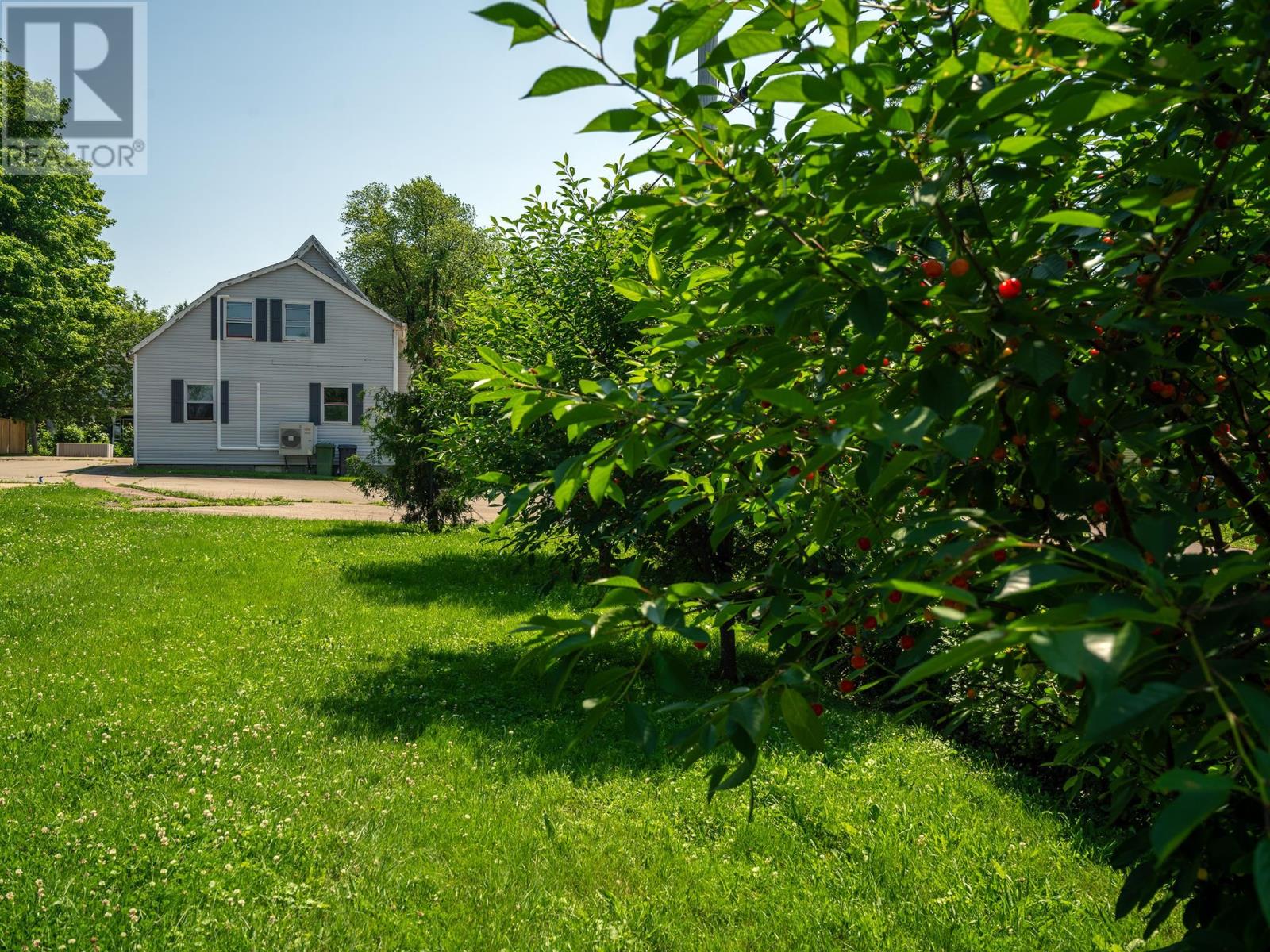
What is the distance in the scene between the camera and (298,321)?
30.0m

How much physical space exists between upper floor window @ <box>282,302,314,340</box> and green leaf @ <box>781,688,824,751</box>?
30981 millimetres

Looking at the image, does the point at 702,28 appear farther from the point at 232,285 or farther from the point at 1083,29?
the point at 232,285

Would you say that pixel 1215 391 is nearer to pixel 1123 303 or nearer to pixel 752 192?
pixel 1123 303

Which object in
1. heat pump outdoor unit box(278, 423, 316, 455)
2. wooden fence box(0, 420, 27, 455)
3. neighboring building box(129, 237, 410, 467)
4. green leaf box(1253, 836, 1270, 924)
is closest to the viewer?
green leaf box(1253, 836, 1270, 924)

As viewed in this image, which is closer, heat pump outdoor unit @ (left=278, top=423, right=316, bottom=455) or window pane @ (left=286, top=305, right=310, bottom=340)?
heat pump outdoor unit @ (left=278, top=423, right=316, bottom=455)

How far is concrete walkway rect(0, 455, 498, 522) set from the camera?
Answer: 1825 cm

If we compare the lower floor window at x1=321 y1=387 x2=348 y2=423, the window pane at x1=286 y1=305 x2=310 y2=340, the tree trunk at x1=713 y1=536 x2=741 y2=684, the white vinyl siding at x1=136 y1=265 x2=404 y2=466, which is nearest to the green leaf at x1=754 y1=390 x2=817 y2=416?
the tree trunk at x1=713 y1=536 x2=741 y2=684

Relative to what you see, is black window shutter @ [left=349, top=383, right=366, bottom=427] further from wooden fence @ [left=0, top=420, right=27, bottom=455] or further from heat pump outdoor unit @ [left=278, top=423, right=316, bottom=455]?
wooden fence @ [left=0, top=420, right=27, bottom=455]

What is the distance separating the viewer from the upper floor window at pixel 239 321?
29.5m

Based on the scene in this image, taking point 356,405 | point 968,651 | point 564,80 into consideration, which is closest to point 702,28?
point 564,80

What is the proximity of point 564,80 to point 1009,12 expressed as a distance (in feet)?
1.84

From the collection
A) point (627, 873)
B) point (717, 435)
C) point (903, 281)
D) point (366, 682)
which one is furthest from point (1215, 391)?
point (366, 682)

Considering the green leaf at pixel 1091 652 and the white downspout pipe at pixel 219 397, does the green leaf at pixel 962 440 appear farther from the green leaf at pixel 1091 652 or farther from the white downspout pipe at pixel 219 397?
the white downspout pipe at pixel 219 397

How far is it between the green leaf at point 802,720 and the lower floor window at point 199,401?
3186cm
